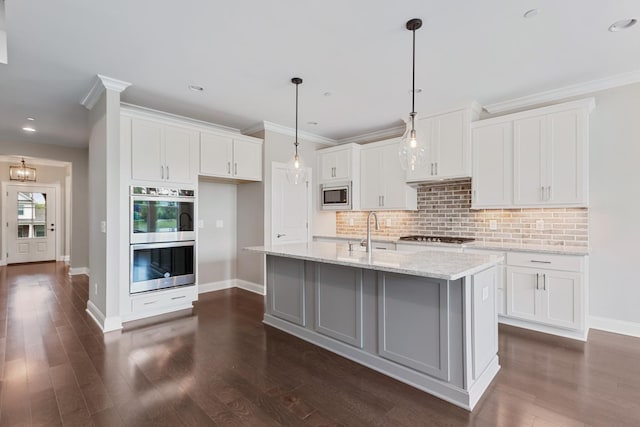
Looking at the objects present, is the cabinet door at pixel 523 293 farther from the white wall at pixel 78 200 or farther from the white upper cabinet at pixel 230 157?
the white wall at pixel 78 200

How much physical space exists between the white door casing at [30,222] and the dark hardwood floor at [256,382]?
231 inches

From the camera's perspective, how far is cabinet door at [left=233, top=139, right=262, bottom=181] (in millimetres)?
4734

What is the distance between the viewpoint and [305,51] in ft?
9.32

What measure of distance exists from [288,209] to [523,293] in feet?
11.1

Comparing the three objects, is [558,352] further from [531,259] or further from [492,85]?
[492,85]

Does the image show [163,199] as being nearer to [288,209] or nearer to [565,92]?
[288,209]

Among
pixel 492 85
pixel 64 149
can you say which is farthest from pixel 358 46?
pixel 64 149

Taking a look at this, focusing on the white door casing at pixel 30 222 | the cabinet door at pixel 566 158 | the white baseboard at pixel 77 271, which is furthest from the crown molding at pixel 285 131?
the white door casing at pixel 30 222

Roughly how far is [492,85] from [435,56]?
41.0 inches

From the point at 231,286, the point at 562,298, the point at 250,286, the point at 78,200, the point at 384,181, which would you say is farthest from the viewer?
the point at 78,200

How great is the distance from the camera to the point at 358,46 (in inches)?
108

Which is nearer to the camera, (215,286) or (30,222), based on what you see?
(215,286)

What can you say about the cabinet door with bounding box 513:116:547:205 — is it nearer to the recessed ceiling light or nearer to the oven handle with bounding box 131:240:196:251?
the recessed ceiling light

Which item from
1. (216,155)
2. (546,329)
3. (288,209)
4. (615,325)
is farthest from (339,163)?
(615,325)
